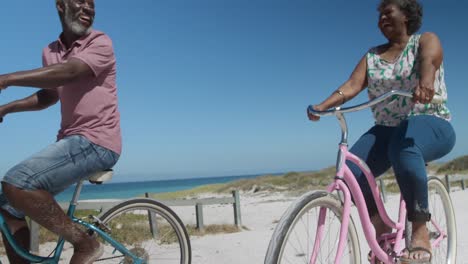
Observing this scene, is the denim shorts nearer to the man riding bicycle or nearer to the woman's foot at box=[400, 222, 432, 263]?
the man riding bicycle

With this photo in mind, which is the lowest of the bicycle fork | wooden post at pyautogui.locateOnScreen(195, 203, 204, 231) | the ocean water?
the ocean water

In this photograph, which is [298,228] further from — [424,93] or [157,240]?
[157,240]

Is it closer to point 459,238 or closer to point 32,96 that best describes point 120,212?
point 32,96

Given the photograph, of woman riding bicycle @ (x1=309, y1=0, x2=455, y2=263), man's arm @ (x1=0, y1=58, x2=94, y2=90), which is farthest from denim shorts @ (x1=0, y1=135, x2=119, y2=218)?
woman riding bicycle @ (x1=309, y1=0, x2=455, y2=263)

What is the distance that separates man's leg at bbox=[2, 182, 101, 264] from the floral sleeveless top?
2257mm

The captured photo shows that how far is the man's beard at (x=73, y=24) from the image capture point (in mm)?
2824

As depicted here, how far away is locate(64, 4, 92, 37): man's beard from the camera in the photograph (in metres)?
2.82

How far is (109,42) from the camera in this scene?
109 inches

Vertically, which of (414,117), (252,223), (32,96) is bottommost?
(252,223)

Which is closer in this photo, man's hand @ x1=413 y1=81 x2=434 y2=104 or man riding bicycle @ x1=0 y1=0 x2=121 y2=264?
man riding bicycle @ x1=0 y1=0 x2=121 y2=264

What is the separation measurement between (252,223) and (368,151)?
9.60m

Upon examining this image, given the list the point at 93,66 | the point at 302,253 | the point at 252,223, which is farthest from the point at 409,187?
the point at 252,223

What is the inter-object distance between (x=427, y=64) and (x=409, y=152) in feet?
1.94

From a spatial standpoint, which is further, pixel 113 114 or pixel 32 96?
pixel 32 96
